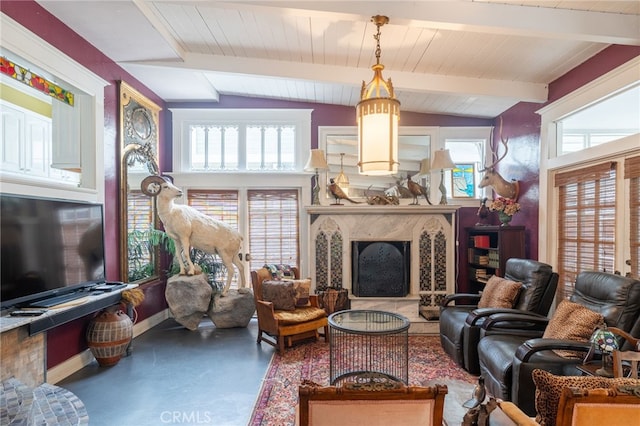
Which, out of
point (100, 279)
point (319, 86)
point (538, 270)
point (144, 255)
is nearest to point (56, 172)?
point (144, 255)

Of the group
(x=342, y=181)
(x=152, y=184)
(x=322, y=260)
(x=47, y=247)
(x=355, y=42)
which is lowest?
(x=322, y=260)

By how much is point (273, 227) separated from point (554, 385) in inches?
169

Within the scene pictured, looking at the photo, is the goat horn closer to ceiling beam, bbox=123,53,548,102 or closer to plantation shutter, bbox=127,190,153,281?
plantation shutter, bbox=127,190,153,281

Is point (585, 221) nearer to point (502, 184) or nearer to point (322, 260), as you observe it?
point (502, 184)

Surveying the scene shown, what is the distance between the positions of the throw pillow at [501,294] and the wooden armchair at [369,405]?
2.60m

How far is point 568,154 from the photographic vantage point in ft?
11.9

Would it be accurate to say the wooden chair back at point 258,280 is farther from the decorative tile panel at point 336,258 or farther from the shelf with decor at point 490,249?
the shelf with decor at point 490,249

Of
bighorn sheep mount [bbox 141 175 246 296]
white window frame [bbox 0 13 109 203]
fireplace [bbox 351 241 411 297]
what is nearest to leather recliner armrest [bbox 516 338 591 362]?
fireplace [bbox 351 241 411 297]

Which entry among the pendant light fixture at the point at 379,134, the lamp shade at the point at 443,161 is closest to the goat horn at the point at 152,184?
the pendant light fixture at the point at 379,134

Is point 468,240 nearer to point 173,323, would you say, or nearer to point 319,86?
point 319,86

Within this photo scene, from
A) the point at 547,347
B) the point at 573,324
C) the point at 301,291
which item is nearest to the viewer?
the point at 547,347

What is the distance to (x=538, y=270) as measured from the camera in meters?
3.25

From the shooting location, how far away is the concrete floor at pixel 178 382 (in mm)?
2518

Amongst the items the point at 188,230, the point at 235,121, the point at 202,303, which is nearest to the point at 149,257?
the point at 188,230
